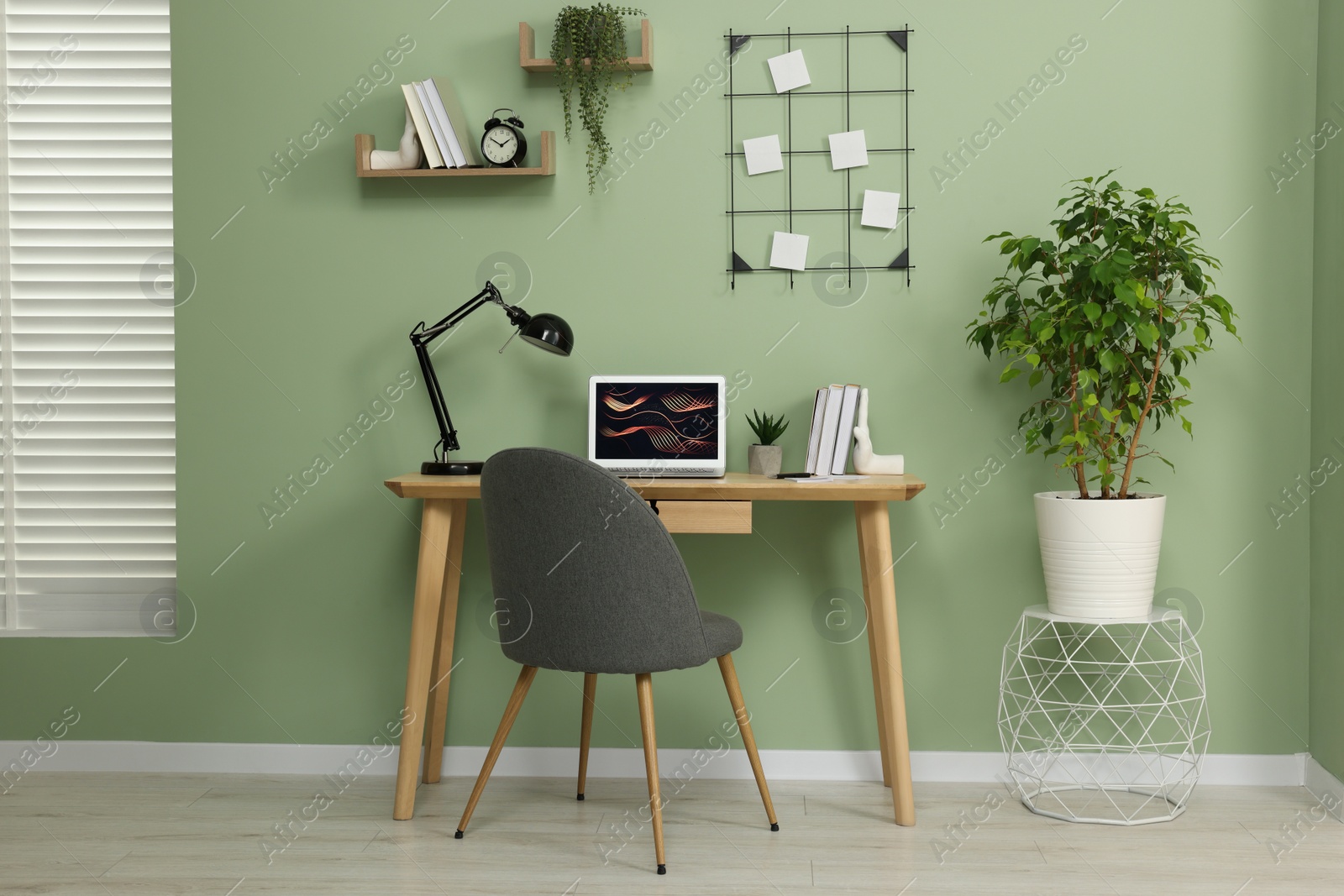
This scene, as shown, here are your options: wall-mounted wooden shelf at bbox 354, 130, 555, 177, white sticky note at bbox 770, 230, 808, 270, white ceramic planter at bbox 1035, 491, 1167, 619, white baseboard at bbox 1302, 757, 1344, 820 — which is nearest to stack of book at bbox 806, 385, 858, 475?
white sticky note at bbox 770, 230, 808, 270

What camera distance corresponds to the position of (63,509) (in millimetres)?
2766

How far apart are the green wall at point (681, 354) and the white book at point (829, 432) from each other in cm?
16

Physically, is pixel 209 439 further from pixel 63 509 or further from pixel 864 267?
pixel 864 267

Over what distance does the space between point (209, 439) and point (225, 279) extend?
1.40 feet

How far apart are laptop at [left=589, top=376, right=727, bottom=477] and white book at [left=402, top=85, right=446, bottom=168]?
0.68 metres

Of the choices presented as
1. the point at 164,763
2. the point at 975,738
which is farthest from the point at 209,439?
the point at 975,738

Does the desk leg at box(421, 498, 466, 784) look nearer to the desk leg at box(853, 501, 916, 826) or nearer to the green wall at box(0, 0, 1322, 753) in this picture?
the green wall at box(0, 0, 1322, 753)

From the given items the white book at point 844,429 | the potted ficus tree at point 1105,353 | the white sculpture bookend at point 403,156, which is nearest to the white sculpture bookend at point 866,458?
the white book at point 844,429

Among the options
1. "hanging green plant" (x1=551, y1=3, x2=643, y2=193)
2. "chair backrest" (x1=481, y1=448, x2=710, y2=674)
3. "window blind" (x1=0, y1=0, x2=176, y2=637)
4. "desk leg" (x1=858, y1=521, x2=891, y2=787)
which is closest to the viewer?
"chair backrest" (x1=481, y1=448, x2=710, y2=674)

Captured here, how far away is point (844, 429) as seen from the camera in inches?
93.1

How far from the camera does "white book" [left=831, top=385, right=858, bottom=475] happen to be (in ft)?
7.73

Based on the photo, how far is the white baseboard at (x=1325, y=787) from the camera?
224 cm

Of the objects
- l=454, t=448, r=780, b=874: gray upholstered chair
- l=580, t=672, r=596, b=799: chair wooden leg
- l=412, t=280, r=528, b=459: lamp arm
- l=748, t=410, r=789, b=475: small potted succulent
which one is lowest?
l=580, t=672, r=596, b=799: chair wooden leg

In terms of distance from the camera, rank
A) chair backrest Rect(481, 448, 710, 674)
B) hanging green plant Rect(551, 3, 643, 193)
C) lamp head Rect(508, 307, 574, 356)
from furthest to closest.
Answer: hanging green plant Rect(551, 3, 643, 193)
lamp head Rect(508, 307, 574, 356)
chair backrest Rect(481, 448, 710, 674)
